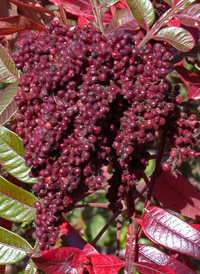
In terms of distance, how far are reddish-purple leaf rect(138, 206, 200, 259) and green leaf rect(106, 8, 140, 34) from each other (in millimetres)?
422

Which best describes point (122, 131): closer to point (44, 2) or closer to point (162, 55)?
point (162, 55)

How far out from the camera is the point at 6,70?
3.47ft

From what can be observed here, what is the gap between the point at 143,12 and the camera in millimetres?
986

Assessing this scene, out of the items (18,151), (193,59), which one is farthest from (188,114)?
(18,151)

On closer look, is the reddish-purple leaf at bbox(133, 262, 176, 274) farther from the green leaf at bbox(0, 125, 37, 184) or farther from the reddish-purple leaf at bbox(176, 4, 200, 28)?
the reddish-purple leaf at bbox(176, 4, 200, 28)

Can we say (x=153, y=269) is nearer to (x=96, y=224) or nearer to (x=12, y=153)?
(x=12, y=153)

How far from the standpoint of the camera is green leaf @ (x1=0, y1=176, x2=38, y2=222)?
1018mm

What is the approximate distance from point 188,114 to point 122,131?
0.19m

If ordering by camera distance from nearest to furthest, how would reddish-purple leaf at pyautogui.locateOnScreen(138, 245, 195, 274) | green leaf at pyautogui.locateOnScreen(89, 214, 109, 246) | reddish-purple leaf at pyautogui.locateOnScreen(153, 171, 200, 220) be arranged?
1. reddish-purple leaf at pyautogui.locateOnScreen(138, 245, 195, 274)
2. reddish-purple leaf at pyautogui.locateOnScreen(153, 171, 200, 220)
3. green leaf at pyautogui.locateOnScreen(89, 214, 109, 246)

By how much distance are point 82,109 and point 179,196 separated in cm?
49

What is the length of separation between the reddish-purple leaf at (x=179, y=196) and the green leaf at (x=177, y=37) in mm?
401

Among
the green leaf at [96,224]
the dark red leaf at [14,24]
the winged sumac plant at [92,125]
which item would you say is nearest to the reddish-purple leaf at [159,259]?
the winged sumac plant at [92,125]

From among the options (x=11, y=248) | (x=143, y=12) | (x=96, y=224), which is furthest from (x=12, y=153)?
(x=96, y=224)

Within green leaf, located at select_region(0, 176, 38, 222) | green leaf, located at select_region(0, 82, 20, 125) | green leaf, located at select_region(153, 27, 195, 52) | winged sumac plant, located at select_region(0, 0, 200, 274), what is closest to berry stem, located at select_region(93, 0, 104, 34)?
winged sumac plant, located at select_region(0, 0, 200, 274)
